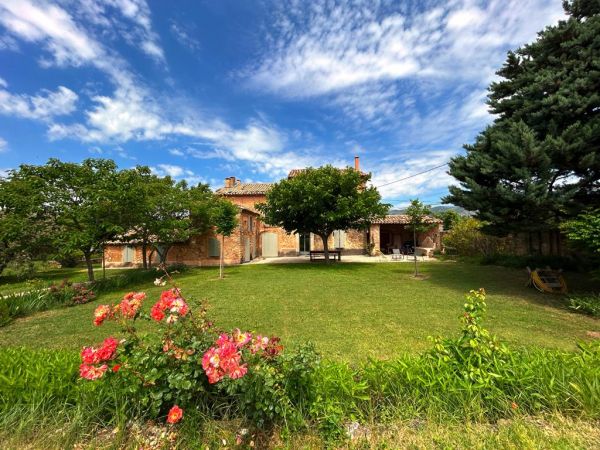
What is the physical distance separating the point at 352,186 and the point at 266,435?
15.3 m

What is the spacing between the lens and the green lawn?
472 centimetres

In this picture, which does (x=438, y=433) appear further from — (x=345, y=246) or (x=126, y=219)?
(x=345, y=246)

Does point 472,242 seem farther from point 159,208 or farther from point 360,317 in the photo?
point 159,208

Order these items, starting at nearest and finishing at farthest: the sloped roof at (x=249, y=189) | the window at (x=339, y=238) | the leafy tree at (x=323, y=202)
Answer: the leafy tree at (x=323, y=202)
the window at (x=339, y=238)
the sloped roof at (x=249, y=189)

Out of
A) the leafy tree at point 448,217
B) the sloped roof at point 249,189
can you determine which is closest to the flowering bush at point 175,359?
the sloped roof at point 249,189

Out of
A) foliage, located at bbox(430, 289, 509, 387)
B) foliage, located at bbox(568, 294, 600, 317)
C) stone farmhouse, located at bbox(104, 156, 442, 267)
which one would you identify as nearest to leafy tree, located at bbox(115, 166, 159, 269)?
stone farmhouse, located at bbox(104, 156, 442, 267)

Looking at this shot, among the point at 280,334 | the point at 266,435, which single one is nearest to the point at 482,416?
the point at 266,435

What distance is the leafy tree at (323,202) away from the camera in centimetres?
1551

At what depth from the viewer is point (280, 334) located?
5.07 meters

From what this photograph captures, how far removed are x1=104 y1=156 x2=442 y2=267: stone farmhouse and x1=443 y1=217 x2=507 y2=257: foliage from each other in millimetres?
2060

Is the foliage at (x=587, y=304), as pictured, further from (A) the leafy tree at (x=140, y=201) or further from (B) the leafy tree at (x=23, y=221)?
(B) the leafy tree at (x=23, y=221)

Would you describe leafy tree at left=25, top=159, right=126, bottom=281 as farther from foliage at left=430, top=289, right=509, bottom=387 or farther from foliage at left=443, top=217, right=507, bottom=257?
foliage at left=443, top=217, right=507, bottom=257

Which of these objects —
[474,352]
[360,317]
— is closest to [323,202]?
[360,317]

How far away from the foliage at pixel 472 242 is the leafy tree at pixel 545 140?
9.12 meters
